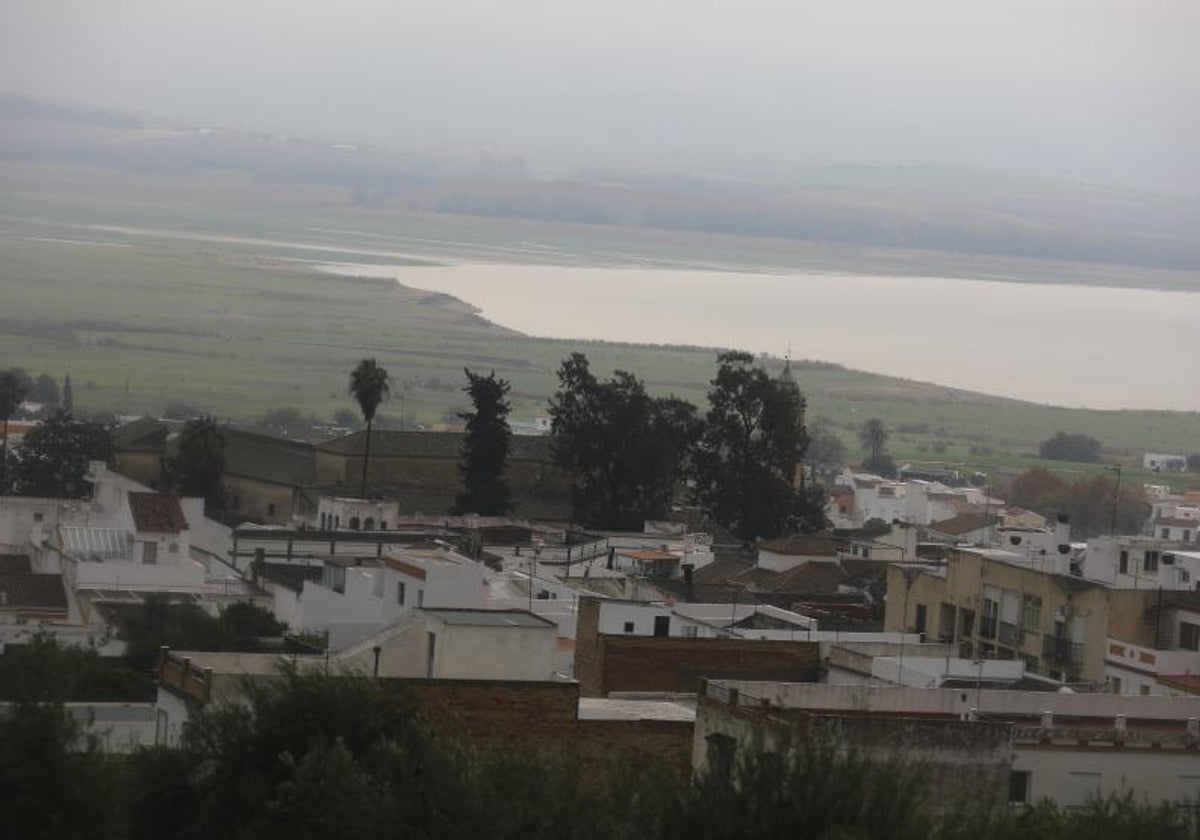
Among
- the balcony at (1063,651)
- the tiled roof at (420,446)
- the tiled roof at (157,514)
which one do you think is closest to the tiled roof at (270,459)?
the tiled roof at (420,446)

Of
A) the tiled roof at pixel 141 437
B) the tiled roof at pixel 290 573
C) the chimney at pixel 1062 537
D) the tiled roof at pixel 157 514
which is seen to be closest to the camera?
the chimney at pixel 1062 537

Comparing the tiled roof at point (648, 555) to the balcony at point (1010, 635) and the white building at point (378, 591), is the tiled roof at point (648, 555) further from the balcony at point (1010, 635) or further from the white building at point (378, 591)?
the balcony at point (1010, 635)

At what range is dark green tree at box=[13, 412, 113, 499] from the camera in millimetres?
69188

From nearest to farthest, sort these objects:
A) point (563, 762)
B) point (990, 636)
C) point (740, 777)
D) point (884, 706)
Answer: point (740, 777) < point (563, 762) < point (884, 706) < point (990, 636)

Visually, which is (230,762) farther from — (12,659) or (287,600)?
(287,600)

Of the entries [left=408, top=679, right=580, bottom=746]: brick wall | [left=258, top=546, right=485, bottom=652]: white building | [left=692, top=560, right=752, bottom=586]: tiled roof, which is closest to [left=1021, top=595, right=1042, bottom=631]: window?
[left=258, top=546, right=485, bottom=652]: white building

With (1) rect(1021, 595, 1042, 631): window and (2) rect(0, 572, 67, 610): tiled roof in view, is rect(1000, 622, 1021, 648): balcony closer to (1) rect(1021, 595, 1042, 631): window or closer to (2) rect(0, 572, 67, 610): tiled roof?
(1) rect(1021, 595, 1042, 631): window

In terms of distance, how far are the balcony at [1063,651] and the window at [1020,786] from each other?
11076mm

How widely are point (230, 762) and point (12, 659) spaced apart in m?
4.09

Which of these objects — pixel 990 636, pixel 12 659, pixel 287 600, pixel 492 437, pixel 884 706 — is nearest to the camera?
pixel 884 706

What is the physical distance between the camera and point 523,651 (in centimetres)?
2550

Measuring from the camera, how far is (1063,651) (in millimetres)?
33750

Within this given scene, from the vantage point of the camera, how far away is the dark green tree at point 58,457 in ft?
227

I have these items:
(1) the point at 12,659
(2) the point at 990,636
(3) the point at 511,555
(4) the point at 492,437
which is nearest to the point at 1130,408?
(4) the point at 492,437
